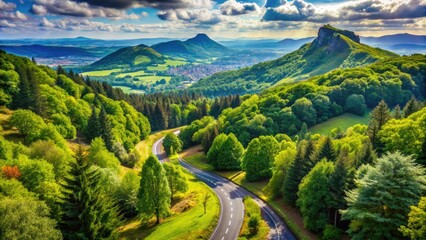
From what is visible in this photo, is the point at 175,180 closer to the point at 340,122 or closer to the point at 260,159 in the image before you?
the point at 260,159

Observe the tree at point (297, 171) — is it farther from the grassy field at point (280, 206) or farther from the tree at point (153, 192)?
the tree at point (153, 192)

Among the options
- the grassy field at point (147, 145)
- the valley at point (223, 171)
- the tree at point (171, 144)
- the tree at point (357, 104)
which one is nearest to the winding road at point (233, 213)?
the valley at point (223, 171)

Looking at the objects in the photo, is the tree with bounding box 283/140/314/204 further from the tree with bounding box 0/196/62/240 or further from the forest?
the tree with bounding box 0/196/62/240

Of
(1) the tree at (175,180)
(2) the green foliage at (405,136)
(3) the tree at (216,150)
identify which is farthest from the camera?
(3) the tree at (216,150)

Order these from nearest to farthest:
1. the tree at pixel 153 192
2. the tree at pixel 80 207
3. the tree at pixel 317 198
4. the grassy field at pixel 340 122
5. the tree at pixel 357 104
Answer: the tree at pixel 80 207 → the tree at pixel 317 198 → the tree at pixel 153 192 → the grassy field at pixel 340 122 → the tree at pixel 357 104

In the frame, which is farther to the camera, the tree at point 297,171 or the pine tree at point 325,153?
the tree at point 297,171

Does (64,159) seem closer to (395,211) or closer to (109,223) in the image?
(109,223)
